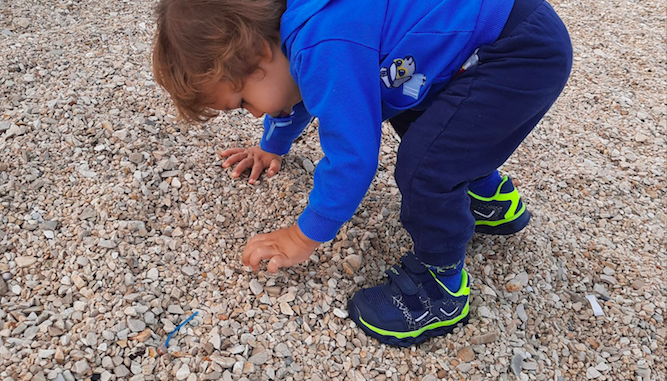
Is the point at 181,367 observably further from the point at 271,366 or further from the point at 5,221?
the point at 5,221

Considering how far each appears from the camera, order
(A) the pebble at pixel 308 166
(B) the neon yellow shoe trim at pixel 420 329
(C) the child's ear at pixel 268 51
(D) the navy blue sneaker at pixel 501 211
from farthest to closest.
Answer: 1. (A) the pebble at pixel 308 166
2. (D) the navy blue sneaker at pixel 501 211
3. (B) the neon yellow shoe trim at pixel 420 329
4. (C) the child's ear at pixel 268 51

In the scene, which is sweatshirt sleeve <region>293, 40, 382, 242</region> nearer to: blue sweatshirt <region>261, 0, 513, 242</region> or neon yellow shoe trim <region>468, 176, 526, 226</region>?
blue sweatshirt <region>261, 0, 513, 242</region>

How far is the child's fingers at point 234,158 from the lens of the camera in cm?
238

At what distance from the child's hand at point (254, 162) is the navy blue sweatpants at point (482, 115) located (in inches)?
30.8

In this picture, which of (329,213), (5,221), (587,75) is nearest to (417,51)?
(329,213)

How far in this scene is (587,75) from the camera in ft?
11.8

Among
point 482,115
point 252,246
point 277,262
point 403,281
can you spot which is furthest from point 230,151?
point 482,115

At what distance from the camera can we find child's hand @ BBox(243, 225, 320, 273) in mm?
1831

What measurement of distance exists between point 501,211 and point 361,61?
3.51 ft

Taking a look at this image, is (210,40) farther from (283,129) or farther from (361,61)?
(283,129)

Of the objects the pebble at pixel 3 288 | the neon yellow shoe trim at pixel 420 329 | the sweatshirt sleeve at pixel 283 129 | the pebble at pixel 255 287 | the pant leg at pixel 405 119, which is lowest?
the neon yellow shoe trim at pixel 420 329

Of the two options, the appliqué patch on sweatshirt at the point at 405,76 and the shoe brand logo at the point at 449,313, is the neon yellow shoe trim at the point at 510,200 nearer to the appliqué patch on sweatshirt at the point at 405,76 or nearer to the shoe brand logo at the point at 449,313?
the shoe brand logo at the point at 449,313

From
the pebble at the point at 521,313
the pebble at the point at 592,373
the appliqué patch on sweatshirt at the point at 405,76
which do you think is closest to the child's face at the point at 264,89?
the appliqué patch on sweatshirt at the point at 405,76

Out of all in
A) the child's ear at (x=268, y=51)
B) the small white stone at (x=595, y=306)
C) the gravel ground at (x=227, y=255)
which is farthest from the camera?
the small white stone at (x=595, y=306)
